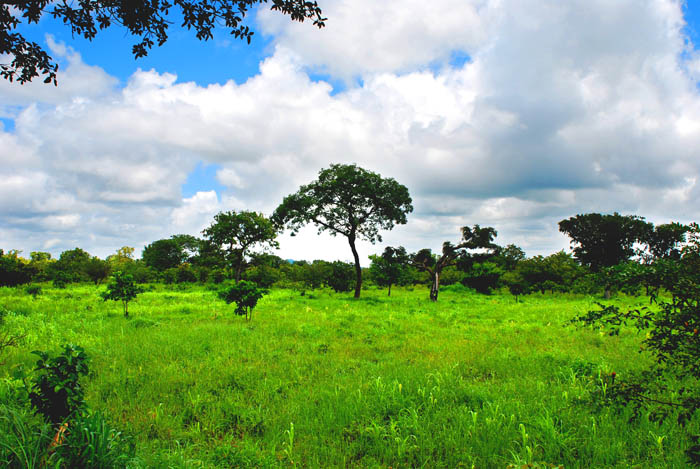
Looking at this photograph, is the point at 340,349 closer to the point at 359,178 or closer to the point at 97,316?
the point at 97,316

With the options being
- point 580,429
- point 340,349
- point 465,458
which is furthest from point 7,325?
point 580,429

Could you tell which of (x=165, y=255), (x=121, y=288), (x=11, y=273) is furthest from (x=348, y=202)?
(x=165, y=255)

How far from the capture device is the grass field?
4523mm

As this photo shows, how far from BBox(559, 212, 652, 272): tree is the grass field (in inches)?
1280

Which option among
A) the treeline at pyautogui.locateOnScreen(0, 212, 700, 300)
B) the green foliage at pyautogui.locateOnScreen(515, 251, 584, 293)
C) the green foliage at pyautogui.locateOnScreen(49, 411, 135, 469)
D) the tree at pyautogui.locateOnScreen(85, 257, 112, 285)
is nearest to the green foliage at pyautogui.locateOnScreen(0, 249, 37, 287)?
the treeline at pyautogui.locateOnScreen(0, 212, 700, 300)

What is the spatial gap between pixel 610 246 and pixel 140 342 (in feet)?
148

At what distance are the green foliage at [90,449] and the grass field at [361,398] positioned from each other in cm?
23

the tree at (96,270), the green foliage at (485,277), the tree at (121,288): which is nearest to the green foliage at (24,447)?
the tree at (121,288)

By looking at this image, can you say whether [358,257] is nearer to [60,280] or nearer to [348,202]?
[348,202]

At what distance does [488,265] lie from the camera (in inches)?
1593

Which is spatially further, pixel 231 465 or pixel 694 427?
pixel 694 427

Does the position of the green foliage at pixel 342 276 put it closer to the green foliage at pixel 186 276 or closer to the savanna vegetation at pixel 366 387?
the savanna vegetation at pixel 366 387

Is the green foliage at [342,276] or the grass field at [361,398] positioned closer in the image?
the grass field at [361,398]

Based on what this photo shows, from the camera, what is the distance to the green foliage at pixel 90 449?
3.43m
